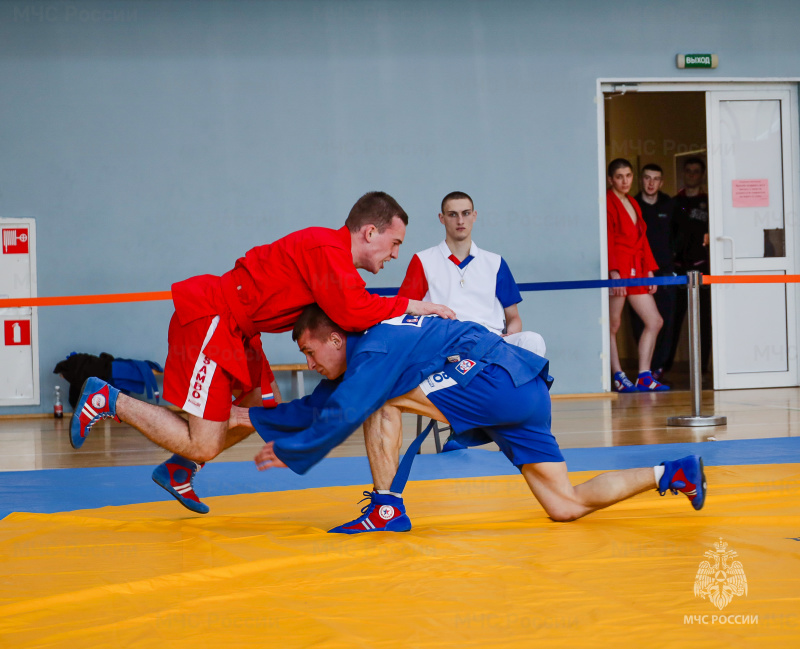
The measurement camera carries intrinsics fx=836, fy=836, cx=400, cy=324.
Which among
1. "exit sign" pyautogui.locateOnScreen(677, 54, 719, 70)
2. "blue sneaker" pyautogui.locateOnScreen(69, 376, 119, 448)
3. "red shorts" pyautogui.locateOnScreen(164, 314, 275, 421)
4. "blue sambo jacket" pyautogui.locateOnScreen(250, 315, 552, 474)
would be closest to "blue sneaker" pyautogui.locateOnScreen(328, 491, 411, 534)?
"blue sambo jacket" pyautogui.locateOnScreen(250, 315, 552, 474)

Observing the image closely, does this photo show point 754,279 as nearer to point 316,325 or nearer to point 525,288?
point 525,288

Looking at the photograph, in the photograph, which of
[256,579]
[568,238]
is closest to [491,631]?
[256,579]

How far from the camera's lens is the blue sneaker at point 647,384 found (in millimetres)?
7723

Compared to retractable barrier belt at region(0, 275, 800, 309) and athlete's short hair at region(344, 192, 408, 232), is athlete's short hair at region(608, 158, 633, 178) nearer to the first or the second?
retractable barrier belt at region(0, 275, 800, 309)

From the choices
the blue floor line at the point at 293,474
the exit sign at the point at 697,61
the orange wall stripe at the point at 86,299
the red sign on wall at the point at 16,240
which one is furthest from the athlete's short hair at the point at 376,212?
the exit sign at the point at 697,61

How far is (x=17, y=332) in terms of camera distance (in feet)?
23.3

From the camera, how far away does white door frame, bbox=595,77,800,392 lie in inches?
299

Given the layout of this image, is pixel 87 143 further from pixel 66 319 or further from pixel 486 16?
pixel 486 16

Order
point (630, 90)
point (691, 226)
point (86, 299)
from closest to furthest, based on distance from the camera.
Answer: point (86, 299)
point (630, 90)
point (691, 226)

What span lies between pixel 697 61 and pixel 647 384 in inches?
118

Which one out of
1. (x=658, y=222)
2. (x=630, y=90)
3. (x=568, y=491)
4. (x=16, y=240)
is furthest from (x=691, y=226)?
(x=568, y=491)

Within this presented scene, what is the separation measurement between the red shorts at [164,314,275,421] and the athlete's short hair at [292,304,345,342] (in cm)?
35

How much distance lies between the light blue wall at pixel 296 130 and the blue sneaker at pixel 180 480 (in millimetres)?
4314

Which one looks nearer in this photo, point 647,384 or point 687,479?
point 687,479
